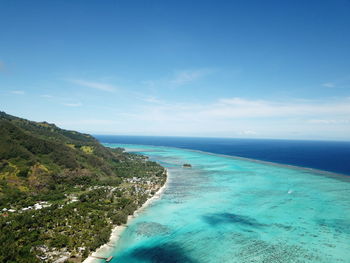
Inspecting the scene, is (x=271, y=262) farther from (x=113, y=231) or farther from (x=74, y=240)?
(x=74, y=240)

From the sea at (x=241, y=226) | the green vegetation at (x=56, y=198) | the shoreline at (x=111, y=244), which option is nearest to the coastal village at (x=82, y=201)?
Result: the green vegetation at (x=56, y=198)

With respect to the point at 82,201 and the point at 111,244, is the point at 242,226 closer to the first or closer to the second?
the point at 111,244

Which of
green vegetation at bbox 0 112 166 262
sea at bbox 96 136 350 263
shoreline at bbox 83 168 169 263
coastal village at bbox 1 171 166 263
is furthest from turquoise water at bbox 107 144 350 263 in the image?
green vegetation at bbox 0 112 166 262

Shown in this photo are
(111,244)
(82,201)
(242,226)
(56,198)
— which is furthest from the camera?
(56,198)

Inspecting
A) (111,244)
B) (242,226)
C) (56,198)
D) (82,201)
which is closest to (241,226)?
(242,226)

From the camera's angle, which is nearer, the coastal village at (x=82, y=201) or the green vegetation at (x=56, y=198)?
the coastal village at (x=82, y=201)

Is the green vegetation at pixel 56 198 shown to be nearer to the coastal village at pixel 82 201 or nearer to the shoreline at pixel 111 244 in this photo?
the coastal village at pixel 82 201

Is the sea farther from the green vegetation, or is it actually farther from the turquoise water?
the green vegetation

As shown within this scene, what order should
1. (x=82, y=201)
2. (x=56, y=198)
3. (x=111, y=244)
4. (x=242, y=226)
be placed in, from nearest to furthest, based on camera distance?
(x=111, y=244)
(x=242, y=226)
(x=82, y=201)
(x=56, y=198)
